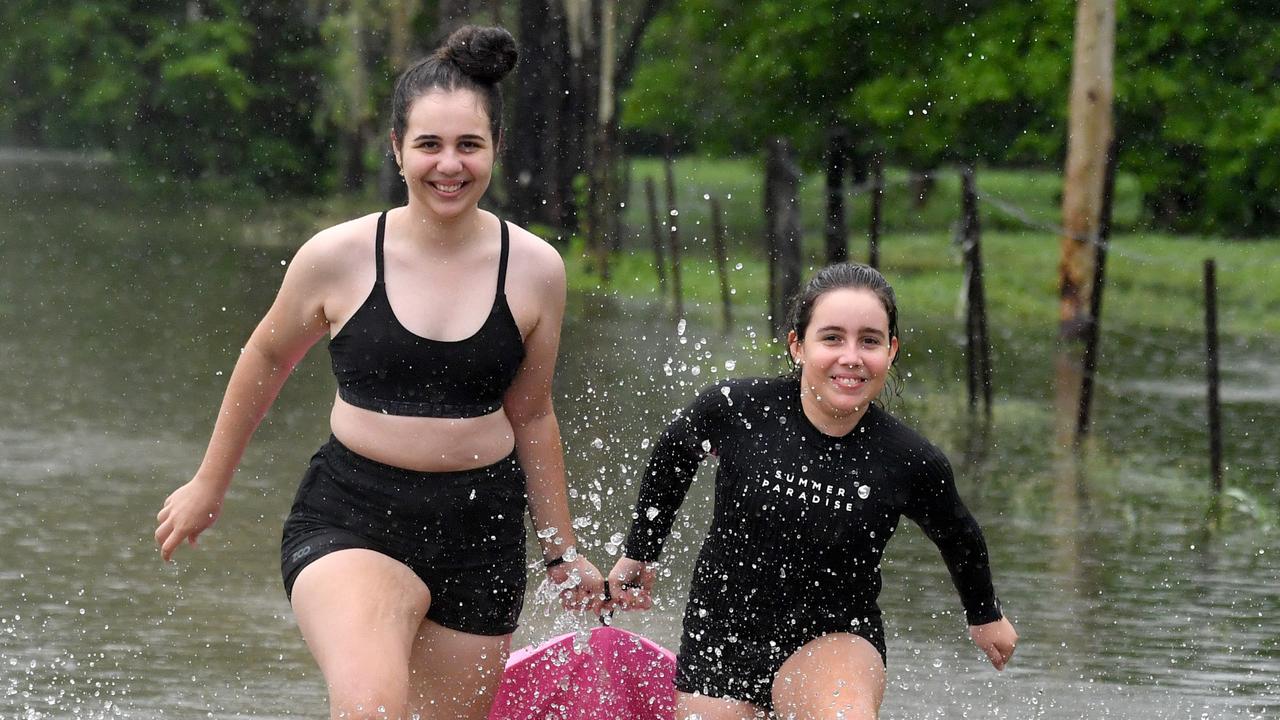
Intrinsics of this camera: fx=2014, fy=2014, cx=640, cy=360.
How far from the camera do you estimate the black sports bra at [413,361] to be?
445 cm

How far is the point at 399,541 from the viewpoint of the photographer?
443 cm

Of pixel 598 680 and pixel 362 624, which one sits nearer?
pixel 362 624

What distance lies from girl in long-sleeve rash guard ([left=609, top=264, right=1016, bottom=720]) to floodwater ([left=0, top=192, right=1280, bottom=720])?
1621 mm

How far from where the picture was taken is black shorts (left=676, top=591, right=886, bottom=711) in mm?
4676

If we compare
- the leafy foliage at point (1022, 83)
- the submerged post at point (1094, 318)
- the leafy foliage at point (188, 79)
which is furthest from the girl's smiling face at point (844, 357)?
the leafy foliage at point (188, 79)

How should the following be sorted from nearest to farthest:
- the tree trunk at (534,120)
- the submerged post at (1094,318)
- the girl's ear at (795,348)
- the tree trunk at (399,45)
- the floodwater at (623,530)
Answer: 1. the girl's ear at (795,348)
2. the floodwater at (623,530)
3. the submerged post at (1094,318)
4. the tree trunk at (534,120)
5. the tree trunk at (399,45)

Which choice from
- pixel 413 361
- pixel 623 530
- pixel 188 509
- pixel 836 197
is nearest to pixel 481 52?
pixel 413 361

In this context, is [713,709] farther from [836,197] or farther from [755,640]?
→ [836,197]

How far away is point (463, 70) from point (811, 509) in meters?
1.29

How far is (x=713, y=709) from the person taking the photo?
15.5 feet

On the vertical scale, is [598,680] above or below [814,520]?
below

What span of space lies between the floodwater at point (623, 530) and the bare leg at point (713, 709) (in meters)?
1.60

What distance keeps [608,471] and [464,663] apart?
5433 mm

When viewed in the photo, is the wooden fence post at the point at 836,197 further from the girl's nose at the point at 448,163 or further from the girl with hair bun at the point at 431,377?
the girl's nose at the point at 448,163
